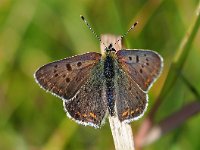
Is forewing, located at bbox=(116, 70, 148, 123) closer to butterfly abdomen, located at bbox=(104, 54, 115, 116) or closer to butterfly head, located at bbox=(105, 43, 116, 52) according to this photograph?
butterfly abdomen, located at bbox=(104, 54, 115, 116)

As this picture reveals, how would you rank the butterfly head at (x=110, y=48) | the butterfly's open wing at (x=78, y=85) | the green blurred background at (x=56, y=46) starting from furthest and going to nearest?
the green blurred background at (x=56, y=46)
the butterfly head at (x=110, y=48)
the butterfly's open wing at (x=78, y=85)

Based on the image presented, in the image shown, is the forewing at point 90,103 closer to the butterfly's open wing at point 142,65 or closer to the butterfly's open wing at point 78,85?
the butterfly's open wing at point 78,85

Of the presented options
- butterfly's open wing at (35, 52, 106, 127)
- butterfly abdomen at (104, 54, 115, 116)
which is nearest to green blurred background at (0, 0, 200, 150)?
butterfly abdomen at (104, 54, 115, 116)

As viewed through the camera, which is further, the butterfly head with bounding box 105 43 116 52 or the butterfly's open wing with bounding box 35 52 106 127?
the butterfly head with bounding box 105 43 116 52

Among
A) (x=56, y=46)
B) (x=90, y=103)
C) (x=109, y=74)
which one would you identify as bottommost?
(x=90, y=103)

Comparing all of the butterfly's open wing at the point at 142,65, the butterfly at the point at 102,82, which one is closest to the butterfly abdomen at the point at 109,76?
the butterfly at the point at 102,82

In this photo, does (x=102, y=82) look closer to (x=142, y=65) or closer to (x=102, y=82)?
(x=102, y=82)

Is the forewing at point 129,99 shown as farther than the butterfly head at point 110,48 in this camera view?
No

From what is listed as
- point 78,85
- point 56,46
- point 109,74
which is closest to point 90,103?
point 78,85

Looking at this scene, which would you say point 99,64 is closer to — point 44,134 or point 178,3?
point 44,134
